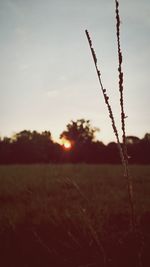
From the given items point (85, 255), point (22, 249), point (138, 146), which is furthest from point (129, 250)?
point (138, 146)

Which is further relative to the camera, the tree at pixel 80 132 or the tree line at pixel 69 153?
the tree at pixel 80 132

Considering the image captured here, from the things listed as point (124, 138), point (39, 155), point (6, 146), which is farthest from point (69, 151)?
point (124, 138)

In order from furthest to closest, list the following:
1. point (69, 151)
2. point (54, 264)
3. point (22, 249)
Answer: point (69, 151) → point (22, 249) → point (54, 264)

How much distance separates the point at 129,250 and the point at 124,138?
3.05 m

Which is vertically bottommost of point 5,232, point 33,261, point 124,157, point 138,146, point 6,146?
point 33,261

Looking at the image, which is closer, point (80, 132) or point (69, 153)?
point (69, 153)

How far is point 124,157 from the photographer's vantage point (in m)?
0.57

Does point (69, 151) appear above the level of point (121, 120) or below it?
above

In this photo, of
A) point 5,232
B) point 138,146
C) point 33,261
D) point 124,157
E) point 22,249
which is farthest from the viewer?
point 138,146

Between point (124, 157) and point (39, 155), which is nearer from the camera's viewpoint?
point (124, 157)

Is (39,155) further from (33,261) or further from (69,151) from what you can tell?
(33,261)

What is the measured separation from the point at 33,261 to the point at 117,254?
1339 millimetres

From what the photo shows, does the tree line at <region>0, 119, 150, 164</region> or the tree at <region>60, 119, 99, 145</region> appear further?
the tree at <region>60, 119, 99, 145</region>

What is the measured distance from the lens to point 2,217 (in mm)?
5531
